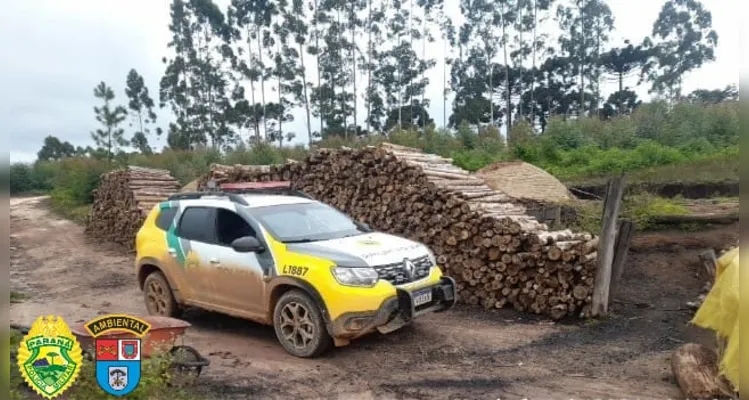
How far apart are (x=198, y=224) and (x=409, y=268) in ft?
9.63

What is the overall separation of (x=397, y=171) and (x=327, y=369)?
459 cm

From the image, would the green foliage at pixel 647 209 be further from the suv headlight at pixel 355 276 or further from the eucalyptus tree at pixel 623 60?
the eucalyptus tree at pixel 623 60

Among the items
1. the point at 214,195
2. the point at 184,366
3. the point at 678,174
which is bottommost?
the point at 184,366

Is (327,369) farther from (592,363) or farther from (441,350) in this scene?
(592,363)

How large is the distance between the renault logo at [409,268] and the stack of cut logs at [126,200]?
11.2m

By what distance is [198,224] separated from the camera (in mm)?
7465

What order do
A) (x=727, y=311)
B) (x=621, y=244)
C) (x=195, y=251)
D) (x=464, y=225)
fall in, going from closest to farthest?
(x=727, y=311)
(x=195, y=251)
(x=621, y=244)
(x=464, y=225)

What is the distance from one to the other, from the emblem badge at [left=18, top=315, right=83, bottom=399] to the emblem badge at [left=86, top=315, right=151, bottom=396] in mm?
371

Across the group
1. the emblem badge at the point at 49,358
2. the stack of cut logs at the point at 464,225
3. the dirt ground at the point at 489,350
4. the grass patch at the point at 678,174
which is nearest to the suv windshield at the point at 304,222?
the dirt ground at the point at 489,350

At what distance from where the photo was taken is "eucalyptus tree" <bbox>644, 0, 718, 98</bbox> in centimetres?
4250

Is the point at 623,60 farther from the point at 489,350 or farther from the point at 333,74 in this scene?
the point at 489,350

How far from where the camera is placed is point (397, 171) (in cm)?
981

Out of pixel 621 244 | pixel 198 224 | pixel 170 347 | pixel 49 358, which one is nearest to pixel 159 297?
pixel 198 224

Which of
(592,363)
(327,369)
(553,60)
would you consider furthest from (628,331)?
(553,60)
